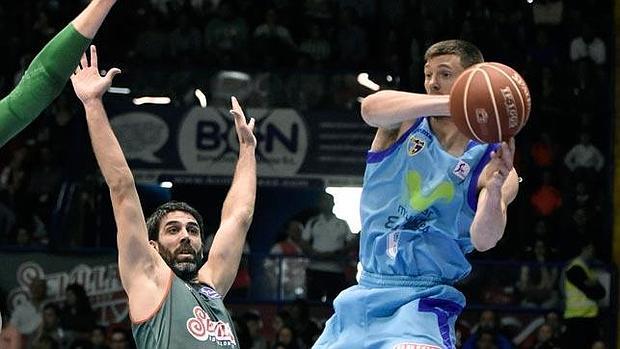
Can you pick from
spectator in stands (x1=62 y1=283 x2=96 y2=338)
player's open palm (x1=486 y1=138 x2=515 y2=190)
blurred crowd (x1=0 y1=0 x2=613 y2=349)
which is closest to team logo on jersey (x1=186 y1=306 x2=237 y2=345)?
player's open palm (x1=486 y1=138 x2=515 y2=190)

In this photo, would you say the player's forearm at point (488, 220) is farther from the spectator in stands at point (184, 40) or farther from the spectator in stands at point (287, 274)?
the spectator in stands at point (184, 40)

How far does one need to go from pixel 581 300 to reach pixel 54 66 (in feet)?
36.3

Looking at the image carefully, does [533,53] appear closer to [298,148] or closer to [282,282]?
[298,148]

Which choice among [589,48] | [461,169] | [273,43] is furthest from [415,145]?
[589,48]

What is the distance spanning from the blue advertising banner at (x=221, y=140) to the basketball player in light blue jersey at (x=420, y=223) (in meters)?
10.5

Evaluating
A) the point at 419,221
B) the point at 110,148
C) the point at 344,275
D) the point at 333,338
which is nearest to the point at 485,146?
the point at 419,221

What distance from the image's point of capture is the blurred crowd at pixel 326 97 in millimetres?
16672

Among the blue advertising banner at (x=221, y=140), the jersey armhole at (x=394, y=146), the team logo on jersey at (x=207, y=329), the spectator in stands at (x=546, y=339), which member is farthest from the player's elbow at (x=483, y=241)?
the blue advertising banner at (x=221, y=140)

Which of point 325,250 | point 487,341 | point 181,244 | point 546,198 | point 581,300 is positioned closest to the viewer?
point 181,244

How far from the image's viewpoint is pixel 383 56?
20.1 meters

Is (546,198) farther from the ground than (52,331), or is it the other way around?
(546,198)

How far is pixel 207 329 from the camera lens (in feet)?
24.7

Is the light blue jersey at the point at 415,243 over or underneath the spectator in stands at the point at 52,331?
over

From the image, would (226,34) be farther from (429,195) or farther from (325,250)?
(429,195)
